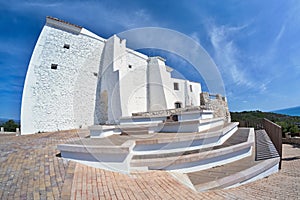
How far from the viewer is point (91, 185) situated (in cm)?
235

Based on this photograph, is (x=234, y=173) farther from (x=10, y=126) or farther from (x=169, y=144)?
(x=10, y=126)

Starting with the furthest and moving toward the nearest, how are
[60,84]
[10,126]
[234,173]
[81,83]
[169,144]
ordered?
1. [10,126]
2. [81,83]
3. [60,84]
4. [169,144]
5. [234,173]

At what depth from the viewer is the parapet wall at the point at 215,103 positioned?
50.3 ft

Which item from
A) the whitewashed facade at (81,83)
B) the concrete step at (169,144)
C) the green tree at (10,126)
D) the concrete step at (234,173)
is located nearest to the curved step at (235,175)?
the concrete step at (234,173)

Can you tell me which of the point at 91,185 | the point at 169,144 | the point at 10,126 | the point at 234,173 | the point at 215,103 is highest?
the point at 215,103

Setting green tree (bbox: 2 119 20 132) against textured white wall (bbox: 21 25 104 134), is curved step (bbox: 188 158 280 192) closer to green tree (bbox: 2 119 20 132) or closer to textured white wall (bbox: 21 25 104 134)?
textured white wall (bbox: 21 25 104 134)

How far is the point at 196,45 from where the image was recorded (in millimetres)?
6957

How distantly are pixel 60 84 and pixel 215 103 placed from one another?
14.0 metres

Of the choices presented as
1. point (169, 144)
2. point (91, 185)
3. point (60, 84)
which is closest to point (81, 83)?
point (60, 84)

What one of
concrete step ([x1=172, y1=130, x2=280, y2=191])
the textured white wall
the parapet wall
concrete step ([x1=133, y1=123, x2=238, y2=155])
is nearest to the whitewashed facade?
the textured white wall

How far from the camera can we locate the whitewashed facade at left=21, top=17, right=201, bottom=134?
954 cm

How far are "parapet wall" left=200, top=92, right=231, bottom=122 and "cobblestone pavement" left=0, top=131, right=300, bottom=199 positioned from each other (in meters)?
12.2

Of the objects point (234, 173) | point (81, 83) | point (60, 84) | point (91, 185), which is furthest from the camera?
point (81, 83)

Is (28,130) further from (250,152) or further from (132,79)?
(250,152)
